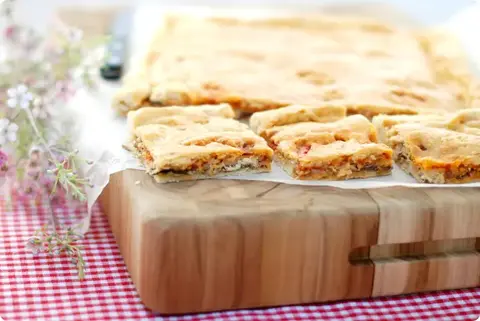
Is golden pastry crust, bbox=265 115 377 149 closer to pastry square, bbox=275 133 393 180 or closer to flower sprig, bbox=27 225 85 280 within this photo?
pastry square, bbox=275 133 393 180

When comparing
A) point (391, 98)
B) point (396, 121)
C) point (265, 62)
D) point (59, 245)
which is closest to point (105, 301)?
point (59, 245)

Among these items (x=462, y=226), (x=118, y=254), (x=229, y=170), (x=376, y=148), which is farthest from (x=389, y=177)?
(x=118, y=254)

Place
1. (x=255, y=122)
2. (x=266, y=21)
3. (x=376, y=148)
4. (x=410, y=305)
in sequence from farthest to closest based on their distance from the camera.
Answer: (x=266, y=21) < (x=255, y=122) < (x=376, y=148) < (x=410, y=305)

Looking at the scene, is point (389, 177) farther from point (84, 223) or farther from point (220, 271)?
point (84, 223)

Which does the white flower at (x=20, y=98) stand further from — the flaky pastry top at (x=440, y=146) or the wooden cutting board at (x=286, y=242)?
the flaky pastry top at (x=440, y=146)

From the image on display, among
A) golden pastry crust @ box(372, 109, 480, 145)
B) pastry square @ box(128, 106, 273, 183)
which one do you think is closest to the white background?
golden pastry crust @ box(372, 109, 480, 145)

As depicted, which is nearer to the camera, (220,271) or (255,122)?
(220,271)

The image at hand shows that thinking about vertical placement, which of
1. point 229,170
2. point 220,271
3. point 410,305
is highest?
point 229,170
